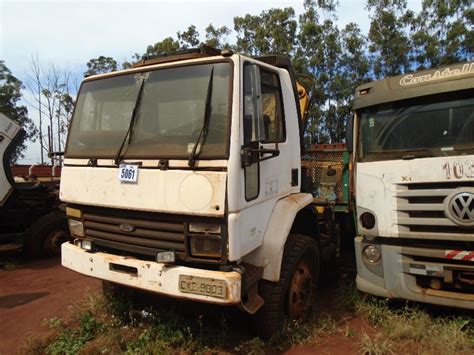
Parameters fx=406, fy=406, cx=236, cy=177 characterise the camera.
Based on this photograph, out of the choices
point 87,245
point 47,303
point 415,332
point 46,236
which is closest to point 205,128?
point 87,245

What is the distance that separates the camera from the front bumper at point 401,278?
3.81m

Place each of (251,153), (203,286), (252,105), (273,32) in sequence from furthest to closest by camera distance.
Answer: (273,32) < (252,105) < (251,153) < (203,286)

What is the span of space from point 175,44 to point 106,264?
18.4m

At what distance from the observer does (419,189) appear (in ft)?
13.0

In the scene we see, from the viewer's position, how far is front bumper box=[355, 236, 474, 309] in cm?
381

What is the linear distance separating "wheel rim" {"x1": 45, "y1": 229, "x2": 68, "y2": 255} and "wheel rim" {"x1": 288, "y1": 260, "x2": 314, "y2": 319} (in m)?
5.10

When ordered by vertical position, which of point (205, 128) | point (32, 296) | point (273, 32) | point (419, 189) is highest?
point (273, 32)

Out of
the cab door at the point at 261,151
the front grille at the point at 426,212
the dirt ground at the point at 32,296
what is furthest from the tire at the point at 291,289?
the dirt ground at the point at 32,296

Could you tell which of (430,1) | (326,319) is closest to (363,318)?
(326,319)

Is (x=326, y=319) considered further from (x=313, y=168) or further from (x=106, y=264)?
(x=313, y=168)

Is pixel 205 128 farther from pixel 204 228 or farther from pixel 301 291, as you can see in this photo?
pixel 301 291

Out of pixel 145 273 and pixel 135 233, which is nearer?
pixel 145 273

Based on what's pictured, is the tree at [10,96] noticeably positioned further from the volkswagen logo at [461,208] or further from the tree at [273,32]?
the volkswagen logo at [461,208]

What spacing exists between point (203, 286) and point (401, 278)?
2.14m
